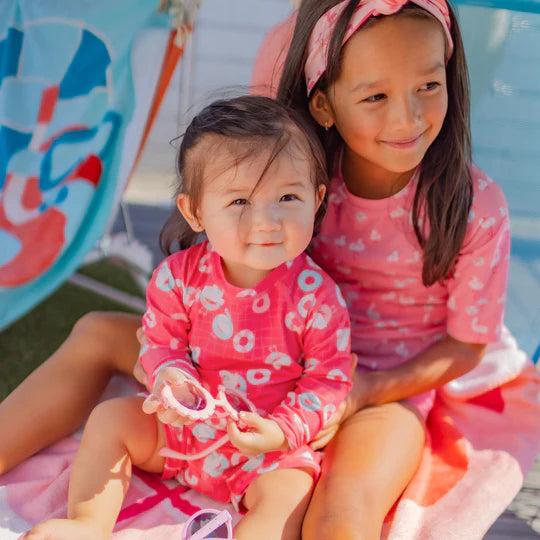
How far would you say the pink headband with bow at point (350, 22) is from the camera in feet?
4.00

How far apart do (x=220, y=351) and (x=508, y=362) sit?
0.73 metres

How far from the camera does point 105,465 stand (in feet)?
4.02

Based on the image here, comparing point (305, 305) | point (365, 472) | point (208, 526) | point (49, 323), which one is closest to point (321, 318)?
point (305, 305)

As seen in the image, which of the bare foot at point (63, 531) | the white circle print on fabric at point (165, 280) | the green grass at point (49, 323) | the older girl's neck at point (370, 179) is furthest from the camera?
the green grass at point (49, 323)

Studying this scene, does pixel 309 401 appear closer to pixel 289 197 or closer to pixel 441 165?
pixel 289 197

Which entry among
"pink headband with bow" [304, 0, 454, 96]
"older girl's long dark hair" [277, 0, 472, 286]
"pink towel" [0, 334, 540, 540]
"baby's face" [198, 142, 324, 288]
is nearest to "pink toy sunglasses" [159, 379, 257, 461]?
"pink towel" [0, 334, 540, 540]

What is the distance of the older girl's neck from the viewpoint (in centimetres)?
142

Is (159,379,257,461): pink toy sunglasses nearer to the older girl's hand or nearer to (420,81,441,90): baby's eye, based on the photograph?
the older girl's hand

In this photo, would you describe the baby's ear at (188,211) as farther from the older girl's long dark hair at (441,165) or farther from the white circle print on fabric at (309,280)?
the older girl's long dark hair at (441,165)

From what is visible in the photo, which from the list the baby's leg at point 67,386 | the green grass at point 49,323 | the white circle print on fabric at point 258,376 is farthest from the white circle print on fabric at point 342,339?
the green grass at point 49,323

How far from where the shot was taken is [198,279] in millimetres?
1312

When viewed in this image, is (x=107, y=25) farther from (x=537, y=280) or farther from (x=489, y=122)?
(x=537, y=280)

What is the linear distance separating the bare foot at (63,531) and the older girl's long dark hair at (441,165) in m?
0.70

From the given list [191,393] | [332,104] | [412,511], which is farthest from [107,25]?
[412,511]
